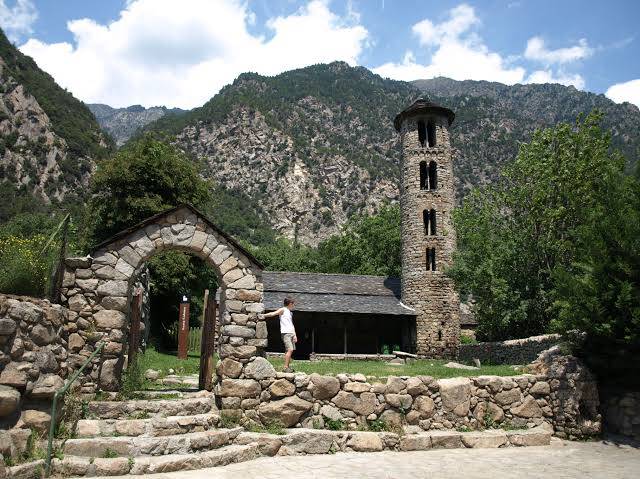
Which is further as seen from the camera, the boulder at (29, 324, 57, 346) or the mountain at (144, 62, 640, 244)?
the mountain at (144, 62, 640, 244)

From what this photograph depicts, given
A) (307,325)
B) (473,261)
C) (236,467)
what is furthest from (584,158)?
(236,467)

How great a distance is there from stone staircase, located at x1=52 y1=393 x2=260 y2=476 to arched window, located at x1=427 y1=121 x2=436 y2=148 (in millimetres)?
26140

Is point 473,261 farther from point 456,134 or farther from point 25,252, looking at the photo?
point 456,134

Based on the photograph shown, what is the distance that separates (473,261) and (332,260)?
24839mm

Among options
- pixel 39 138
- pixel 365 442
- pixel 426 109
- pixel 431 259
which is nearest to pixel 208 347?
pixel 365 442

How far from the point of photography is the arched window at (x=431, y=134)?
30.8 m

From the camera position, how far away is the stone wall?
5.89 metres

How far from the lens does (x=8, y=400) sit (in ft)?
→ 19.1

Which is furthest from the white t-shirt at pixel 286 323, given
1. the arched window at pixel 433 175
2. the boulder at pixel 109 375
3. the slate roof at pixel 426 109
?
the slate roof at pixel 426 109

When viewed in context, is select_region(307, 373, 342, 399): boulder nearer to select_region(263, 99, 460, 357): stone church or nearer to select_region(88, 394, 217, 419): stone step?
select_region(88, 394, 217, 419): stone step

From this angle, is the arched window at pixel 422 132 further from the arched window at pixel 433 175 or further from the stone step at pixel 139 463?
the stone step at pixel 139 463

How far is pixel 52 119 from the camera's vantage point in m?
81.2

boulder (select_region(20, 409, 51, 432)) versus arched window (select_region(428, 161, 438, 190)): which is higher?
arched window (select_region(428, 161, 438, 190))

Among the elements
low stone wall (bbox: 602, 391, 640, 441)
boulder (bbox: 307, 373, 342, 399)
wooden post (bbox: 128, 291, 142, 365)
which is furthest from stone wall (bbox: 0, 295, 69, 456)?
low stone wall (bbox: 602, 391, 640, 441)
